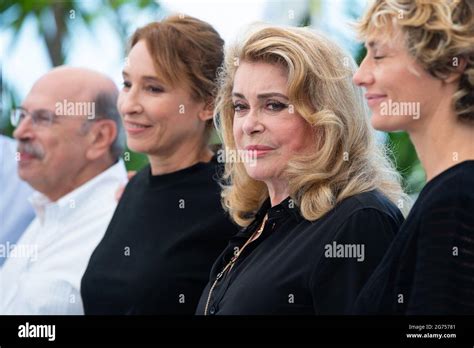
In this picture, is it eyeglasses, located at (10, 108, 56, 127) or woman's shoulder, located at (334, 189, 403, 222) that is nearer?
woman's shoulder, located at (334, 189, 403, 222)

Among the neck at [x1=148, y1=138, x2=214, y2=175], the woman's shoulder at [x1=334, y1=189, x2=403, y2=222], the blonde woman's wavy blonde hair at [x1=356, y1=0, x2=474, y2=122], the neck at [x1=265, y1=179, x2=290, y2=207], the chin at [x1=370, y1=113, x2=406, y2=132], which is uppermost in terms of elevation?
the blonde woman's wavy blonde hair at [x1=356, y1=0, x2=474, y2=122]

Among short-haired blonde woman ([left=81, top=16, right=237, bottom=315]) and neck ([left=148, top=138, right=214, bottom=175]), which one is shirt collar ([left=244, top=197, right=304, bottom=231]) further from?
neck ([left=148, top=138, right=214, bottom=175])

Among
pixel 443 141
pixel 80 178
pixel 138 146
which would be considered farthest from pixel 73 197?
pixel 443 141

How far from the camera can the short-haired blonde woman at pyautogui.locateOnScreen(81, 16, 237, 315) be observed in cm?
251

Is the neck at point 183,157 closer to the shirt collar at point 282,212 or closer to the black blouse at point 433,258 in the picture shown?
the shirt collar at point 282,212

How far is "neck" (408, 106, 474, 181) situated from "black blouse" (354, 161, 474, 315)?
0.04 metres

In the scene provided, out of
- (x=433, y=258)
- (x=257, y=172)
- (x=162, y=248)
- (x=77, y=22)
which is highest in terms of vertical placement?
(x=77, y=22)

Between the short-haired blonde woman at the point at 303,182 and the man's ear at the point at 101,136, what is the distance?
2.46ft

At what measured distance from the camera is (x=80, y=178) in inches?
119

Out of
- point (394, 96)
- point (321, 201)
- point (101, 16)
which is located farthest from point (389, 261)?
point (101, 16)

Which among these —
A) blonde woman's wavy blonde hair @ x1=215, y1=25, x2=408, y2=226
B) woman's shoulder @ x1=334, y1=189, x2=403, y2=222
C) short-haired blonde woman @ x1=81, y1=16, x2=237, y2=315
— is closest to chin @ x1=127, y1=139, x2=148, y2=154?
short-haired blonde woman @ x1=81, y1=16, x2=237, y2=315

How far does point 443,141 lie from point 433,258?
0.86ft

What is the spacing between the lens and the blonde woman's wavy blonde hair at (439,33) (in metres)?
2.03

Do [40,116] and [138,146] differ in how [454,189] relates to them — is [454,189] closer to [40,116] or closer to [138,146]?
[138,146]
